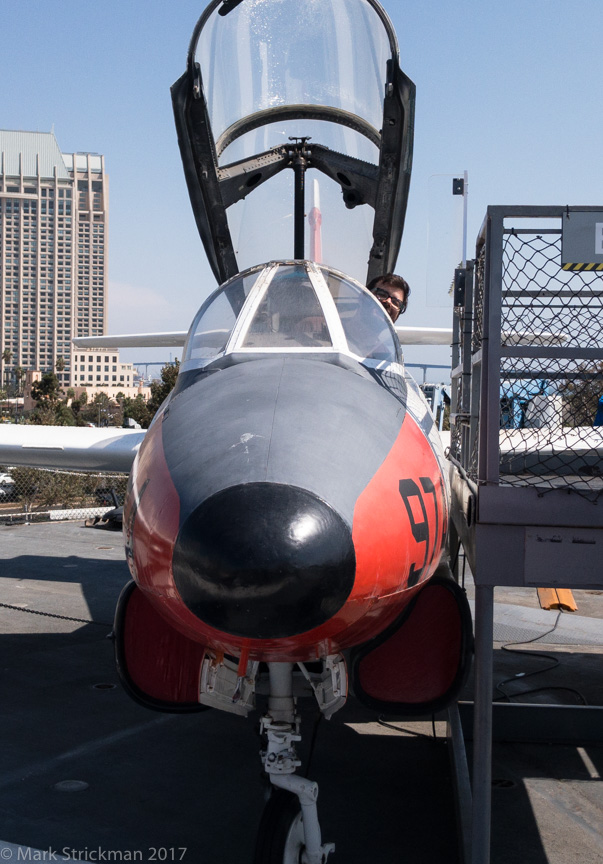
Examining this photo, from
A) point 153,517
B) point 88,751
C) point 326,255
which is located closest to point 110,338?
point 326,255

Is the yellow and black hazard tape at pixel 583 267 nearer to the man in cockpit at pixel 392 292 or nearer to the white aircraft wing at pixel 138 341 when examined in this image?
the man in cockpit at pixel 392 292

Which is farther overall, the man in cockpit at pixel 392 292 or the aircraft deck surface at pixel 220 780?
the man in cockpit at pixel 392 292

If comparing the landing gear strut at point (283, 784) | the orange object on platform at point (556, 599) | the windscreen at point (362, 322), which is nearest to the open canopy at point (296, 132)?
the windscreen at point (362, 322)

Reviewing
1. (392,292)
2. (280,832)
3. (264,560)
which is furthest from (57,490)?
(264,560)

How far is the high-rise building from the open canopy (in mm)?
175471

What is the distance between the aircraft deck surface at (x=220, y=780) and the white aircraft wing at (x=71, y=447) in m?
2.04

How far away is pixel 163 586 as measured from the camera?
103 inches

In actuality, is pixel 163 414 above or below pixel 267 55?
below

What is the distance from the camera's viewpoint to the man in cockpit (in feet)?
20.1

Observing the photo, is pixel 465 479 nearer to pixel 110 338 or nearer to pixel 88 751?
pixel 88 751

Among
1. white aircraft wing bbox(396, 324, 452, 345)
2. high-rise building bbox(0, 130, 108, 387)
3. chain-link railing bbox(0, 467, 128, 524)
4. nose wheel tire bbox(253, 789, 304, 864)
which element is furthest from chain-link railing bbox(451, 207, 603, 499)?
high-rise building bbox(0, 130, 108, 387)

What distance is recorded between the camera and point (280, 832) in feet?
10.8

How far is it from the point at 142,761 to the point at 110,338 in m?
8.55

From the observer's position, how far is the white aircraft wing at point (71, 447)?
811 centimetres
